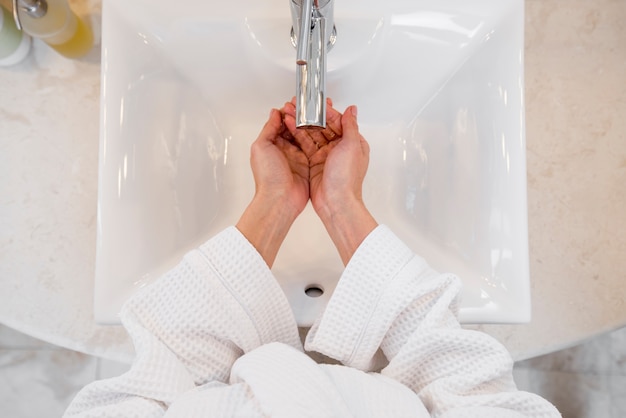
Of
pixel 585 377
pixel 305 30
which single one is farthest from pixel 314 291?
pixel 585 377

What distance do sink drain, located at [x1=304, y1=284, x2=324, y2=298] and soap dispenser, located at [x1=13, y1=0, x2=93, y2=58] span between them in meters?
0.50

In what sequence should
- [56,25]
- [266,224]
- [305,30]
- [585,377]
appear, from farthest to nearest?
[585,377]
[56,25]
[266,224]
[305,30]

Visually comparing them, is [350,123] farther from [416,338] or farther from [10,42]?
[10,42]

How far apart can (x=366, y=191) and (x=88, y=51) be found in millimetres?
503

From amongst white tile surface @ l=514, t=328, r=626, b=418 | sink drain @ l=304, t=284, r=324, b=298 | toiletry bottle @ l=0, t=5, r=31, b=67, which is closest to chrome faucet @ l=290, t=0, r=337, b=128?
sink drain @ l=304, t=284, r=324, b=298

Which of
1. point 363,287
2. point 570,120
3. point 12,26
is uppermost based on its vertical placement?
point 12,26

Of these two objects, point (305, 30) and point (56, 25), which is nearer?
point (305, 30)

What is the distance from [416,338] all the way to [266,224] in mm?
218

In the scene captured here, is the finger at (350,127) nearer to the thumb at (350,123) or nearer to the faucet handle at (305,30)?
the thumb at (350,123)

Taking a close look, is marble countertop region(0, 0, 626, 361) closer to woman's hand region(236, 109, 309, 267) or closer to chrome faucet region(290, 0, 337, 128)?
woman's hand region(236, 109, 309, 267)

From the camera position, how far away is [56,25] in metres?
0.77

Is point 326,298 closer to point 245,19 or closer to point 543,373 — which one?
point 245,19

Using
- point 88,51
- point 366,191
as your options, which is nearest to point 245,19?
point 366,191

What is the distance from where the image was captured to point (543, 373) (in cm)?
98
